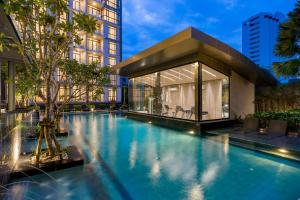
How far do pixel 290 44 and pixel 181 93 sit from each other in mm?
7872

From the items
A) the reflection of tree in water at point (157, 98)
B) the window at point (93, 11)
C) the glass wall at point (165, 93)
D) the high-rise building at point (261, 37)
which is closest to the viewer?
the glass wall at point (165, 93)

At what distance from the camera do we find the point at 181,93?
13383 millimetres

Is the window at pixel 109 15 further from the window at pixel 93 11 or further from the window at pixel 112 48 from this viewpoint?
the window at pixel 112 48

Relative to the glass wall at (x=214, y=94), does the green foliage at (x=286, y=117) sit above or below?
below

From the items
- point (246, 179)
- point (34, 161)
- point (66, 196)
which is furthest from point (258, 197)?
point (34, 161)

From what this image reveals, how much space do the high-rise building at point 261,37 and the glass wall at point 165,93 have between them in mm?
75902

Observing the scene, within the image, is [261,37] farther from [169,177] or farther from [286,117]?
[169,177]

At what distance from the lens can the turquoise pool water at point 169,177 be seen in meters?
2.87

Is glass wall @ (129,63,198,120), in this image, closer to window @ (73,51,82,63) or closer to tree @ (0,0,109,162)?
tree @ (0,0,109,162)

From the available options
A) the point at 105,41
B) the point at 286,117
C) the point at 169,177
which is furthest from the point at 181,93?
the point at 105,41

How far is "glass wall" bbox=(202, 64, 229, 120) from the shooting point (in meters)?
8.93

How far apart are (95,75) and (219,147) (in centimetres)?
457

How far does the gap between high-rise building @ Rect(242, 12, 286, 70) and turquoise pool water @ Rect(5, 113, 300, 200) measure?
3283 inches

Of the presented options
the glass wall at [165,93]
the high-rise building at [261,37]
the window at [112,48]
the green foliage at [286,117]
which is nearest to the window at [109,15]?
the window at [112,48]
